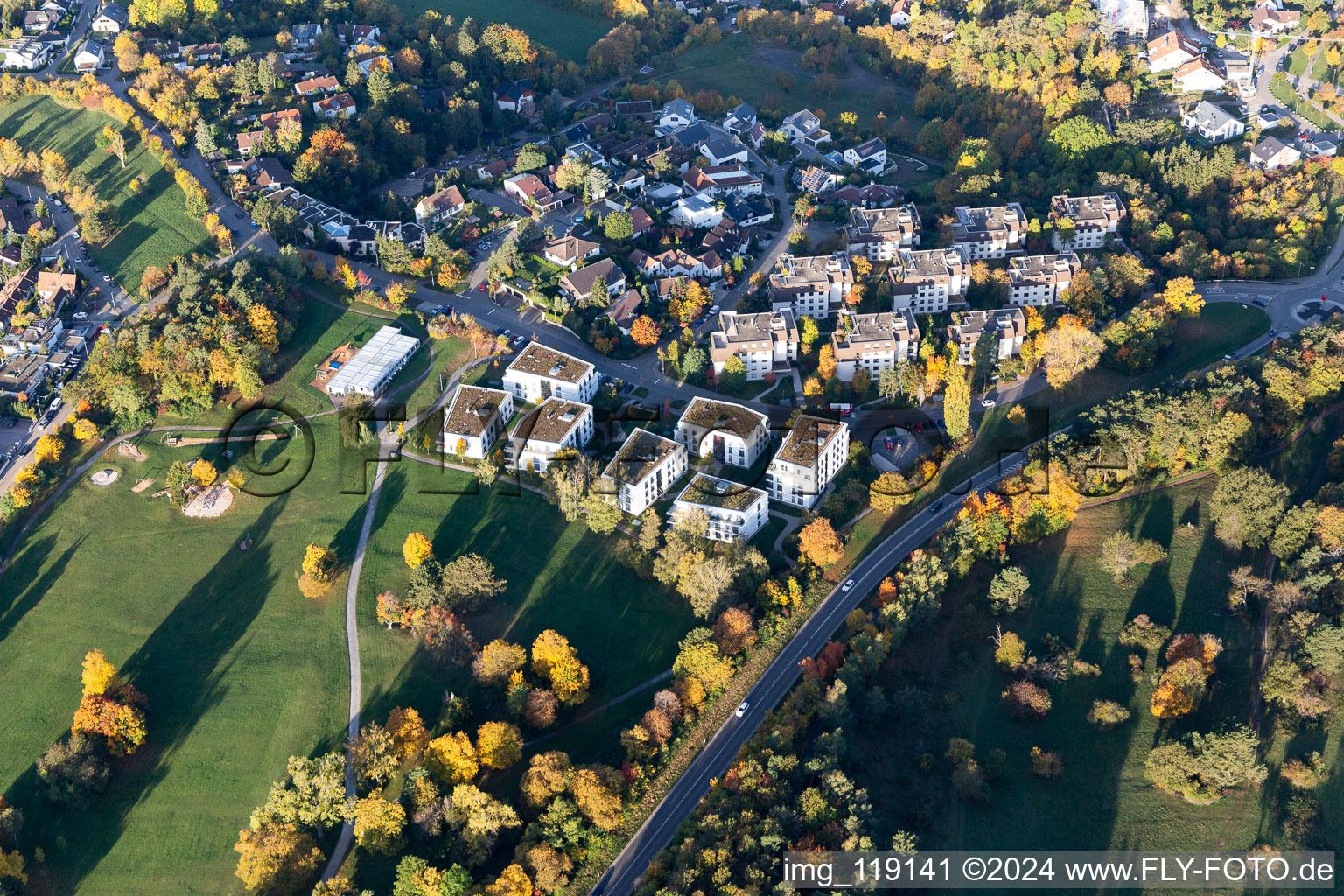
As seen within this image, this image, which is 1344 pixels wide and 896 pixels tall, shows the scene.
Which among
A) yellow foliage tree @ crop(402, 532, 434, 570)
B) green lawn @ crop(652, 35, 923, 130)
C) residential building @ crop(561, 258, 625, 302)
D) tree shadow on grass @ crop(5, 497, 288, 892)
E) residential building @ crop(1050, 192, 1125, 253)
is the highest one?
residential building @ crop(1050, 192, 1125, 253)

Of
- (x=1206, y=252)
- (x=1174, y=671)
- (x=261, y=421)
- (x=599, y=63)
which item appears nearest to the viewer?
(x=1174, y=671)

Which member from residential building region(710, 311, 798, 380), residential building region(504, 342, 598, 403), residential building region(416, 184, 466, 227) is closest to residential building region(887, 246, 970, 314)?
residential building region(710, 311, 798, 380)

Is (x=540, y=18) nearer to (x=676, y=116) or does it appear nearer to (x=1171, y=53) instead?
(x=676, y=116)

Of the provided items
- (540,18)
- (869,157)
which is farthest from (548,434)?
(540,18)

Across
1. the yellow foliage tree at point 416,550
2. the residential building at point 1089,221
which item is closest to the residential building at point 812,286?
the residential building at point 1089,221

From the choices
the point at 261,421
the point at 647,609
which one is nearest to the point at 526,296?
the point at 261,421

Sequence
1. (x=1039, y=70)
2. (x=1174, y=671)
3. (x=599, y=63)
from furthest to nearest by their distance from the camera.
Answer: (x=599, y=63)
(x=1039, y=70)
(x=1174, y=671)

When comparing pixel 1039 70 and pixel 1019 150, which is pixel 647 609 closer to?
pixel 1019 150

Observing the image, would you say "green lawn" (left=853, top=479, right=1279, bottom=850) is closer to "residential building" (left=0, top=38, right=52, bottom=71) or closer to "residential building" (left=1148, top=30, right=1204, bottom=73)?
"residential building" (left=1148, top=30, right=1204, bottom=73)
